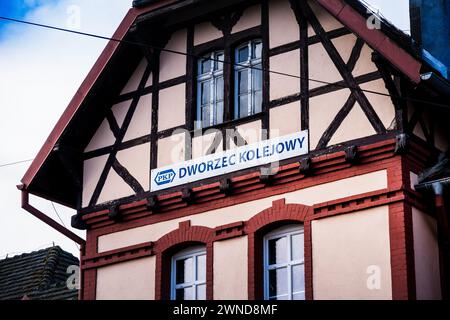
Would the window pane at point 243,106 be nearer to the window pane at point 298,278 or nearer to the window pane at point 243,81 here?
the window pane at point 243,81

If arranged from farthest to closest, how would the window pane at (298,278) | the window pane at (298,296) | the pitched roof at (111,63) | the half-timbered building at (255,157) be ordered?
the window pane at (298,278) < the window pane at (298,296) < the half-timbered building at (255,157) < the pitched roof at (111,63)

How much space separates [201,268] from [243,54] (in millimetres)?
3465

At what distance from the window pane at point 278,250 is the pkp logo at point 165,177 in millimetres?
2120

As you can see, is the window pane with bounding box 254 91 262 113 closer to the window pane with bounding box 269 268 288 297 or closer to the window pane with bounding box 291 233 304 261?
the window pane with bounding box 291 233 304 261

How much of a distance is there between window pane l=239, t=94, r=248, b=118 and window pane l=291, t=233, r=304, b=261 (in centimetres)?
224

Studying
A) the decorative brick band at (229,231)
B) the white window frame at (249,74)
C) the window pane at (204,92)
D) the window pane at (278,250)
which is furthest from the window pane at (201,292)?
the window pane at (204,92)

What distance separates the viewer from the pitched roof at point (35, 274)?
2566 centimetres

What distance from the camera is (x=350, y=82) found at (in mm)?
19531

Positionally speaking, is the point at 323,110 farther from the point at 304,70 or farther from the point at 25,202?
the point at 25,202

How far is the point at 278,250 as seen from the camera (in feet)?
65.4

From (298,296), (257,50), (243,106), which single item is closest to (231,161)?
(243,106)
